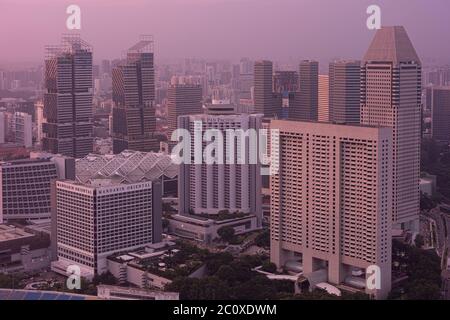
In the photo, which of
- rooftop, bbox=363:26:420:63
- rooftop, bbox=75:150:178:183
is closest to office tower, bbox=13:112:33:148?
rooftop, bbox=75:150:178:183

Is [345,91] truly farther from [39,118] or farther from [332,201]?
[39,118]

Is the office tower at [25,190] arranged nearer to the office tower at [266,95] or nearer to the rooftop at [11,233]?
the rooftop at [11,233]

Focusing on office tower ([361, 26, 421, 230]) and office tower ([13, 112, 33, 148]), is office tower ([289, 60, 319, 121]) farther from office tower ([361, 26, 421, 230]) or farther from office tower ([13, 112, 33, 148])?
office tower ([13, 112, 33, 148])

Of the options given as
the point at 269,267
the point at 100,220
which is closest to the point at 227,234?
the point at 269,267

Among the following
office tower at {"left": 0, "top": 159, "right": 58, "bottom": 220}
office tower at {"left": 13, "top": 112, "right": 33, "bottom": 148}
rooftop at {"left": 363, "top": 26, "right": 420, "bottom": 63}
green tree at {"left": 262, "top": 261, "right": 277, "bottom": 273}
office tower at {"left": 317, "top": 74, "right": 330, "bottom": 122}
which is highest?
rooftop at {"left": 363, "top": 26, "right": 420, "bottom": 63}

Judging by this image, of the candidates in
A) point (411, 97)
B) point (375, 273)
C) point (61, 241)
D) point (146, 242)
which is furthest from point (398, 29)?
point (61, 241)

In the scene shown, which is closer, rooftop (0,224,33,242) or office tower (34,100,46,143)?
rooftop (0,224,33,242)
